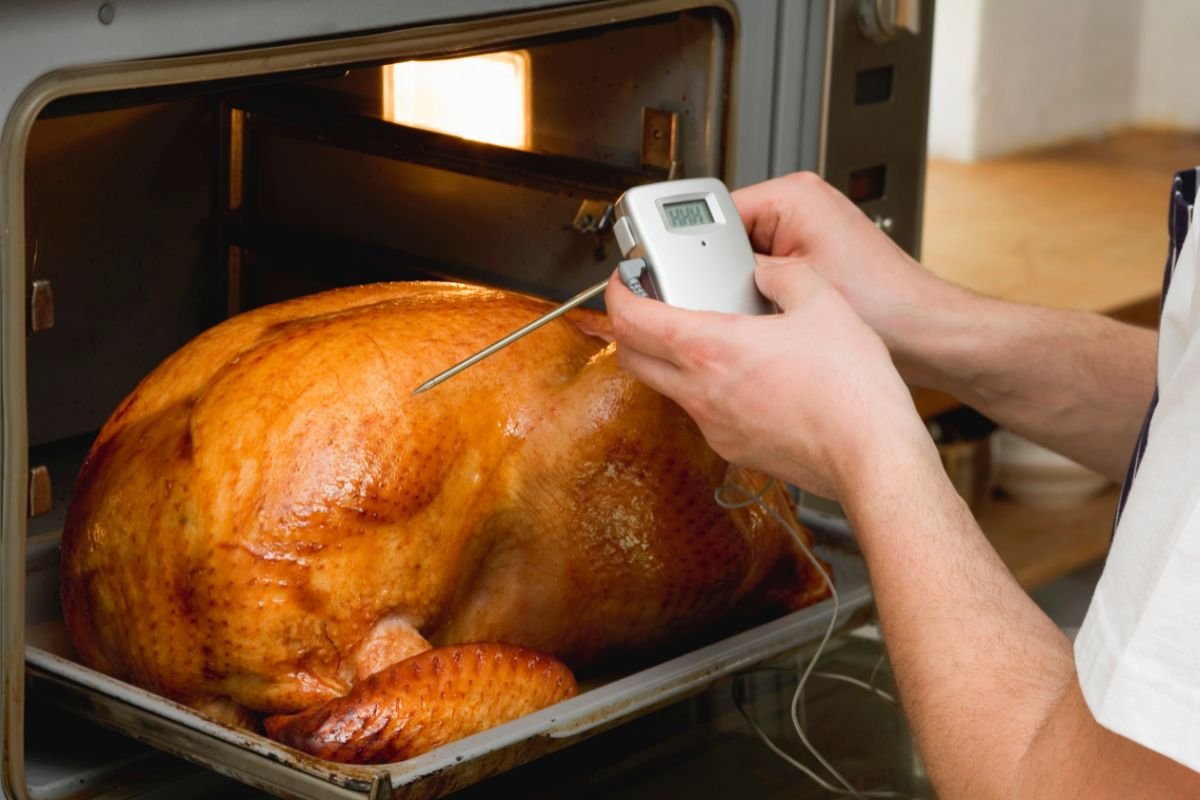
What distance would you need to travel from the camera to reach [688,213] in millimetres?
866

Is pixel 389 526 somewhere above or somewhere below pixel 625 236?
below

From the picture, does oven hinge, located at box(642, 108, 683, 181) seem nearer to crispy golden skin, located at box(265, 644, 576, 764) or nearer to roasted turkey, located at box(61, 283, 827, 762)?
roasted turkey, located at box(61, 283, 827, 762)

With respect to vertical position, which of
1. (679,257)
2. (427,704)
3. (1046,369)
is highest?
(679,257)

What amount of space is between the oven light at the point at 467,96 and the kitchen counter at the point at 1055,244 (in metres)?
0.68

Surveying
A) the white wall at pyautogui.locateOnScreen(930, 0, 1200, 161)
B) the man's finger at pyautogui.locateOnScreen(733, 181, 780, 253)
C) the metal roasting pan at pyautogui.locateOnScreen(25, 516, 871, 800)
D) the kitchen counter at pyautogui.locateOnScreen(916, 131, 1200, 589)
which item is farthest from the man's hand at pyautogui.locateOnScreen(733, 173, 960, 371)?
the white wall at pyautogui.locateOnScreen(930, 0, 1200, 161)

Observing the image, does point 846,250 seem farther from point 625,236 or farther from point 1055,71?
point 1055,71

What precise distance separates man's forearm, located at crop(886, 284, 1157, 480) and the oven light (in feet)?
1.13

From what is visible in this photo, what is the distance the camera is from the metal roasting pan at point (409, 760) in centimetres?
72

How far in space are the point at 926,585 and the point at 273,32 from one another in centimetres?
41

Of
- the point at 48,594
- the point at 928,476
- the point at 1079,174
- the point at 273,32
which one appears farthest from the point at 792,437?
the point at 1079,174

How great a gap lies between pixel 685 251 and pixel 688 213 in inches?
1.2

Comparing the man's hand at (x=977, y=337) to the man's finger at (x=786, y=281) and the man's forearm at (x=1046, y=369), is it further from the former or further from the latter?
the man's finger at (x=786, y=281)

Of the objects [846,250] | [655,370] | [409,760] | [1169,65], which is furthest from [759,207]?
[1169,65]

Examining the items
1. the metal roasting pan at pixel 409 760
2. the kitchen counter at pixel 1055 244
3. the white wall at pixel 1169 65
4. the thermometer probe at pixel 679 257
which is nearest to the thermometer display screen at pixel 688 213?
the thermometer probe at pixel 679 257
